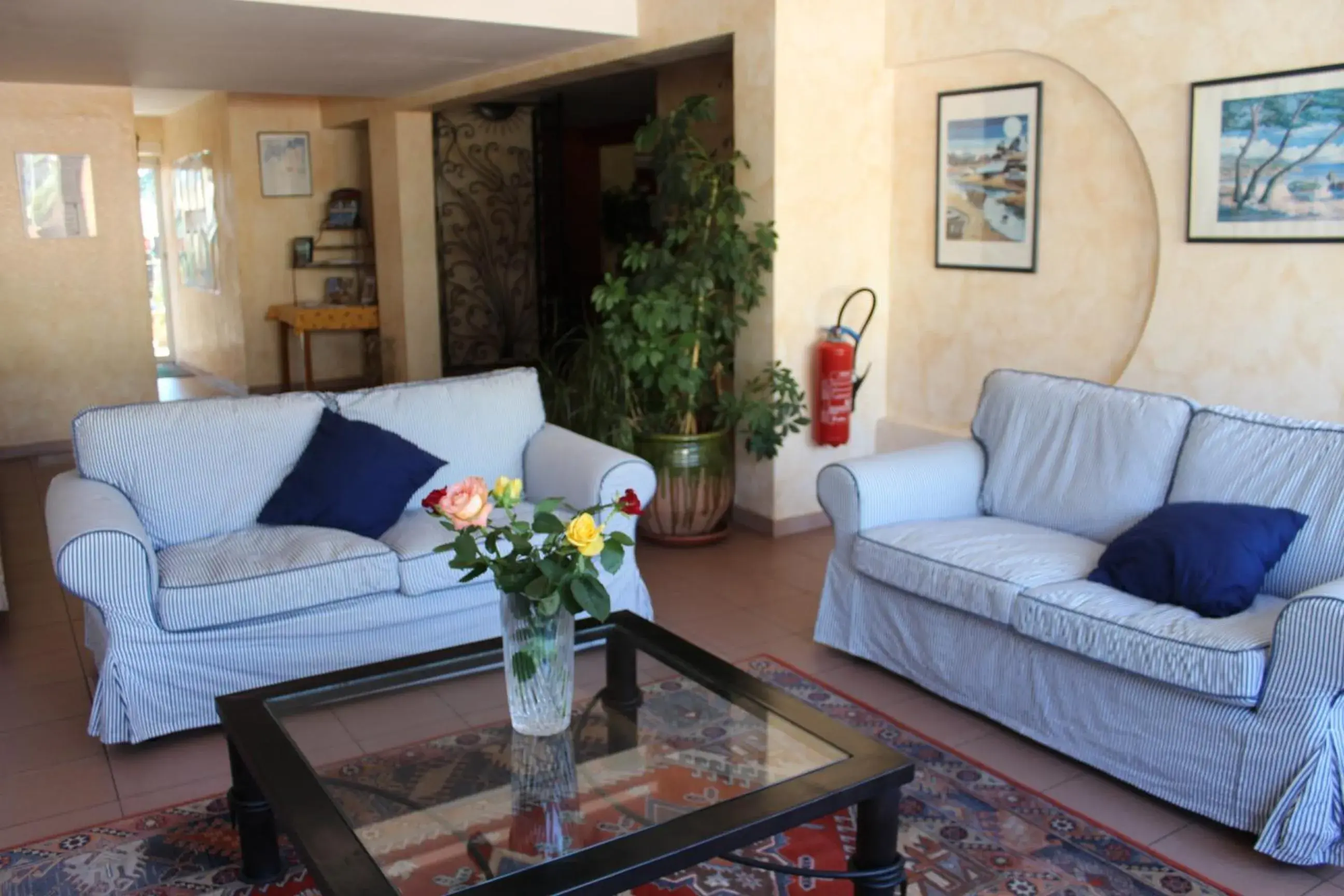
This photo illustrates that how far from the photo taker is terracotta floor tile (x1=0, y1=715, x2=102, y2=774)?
3.07 metres

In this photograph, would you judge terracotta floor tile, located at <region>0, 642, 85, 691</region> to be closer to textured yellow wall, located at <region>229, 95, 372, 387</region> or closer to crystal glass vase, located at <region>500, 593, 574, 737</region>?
crystal glass vase, located at <region>500, 593, 574, 737</region>

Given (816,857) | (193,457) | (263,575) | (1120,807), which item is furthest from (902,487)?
(193,457)

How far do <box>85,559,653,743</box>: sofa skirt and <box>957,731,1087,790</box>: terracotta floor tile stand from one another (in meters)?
1.33

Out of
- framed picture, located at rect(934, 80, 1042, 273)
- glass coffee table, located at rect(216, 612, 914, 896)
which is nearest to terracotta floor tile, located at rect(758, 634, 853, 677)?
glass coffee table, located at rect(216, 612, 914, 896)

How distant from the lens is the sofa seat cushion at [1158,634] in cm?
255

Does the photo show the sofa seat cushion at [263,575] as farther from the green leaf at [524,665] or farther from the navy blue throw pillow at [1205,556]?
the navy blue throw pillow at [1205,556]

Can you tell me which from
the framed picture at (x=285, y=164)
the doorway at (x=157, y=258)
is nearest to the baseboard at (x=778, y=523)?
the framed picture at (x=285, y=164)

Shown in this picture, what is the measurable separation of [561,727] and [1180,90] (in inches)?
120

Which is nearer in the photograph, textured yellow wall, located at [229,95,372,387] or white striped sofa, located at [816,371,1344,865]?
white striped sofa, located at [816,371,1344,865]

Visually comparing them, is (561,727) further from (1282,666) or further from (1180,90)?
(1180,90)

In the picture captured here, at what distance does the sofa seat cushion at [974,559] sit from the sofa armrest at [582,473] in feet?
2.39

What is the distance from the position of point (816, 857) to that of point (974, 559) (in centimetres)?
102

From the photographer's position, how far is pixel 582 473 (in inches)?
148

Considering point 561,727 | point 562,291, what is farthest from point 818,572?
point 562,291
